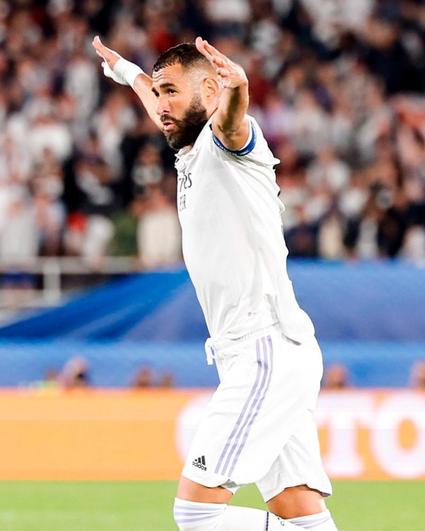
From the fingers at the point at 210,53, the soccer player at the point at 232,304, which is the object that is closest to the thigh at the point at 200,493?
the soccer player at the point at 232,304

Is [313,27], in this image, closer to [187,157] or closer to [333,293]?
[333,293]

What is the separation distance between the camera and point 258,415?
5.24 metres

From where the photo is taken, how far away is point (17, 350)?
1329cm

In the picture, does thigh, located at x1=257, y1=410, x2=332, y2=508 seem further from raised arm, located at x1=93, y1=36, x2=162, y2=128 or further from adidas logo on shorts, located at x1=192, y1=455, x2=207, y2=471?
raised arm, located at x1=93, y1=36, x2=162, y2=128

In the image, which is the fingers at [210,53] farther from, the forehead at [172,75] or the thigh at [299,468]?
the thigh at [299,468]

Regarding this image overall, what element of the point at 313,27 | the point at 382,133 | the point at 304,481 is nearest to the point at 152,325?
the point at 382,133

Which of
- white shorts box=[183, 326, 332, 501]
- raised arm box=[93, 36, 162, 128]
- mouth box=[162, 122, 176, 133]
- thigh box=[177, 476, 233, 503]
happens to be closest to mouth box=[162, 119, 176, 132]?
mouth box=[162, 122, 176, 133]

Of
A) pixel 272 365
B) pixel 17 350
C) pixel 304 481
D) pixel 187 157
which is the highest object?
pixel 187 157

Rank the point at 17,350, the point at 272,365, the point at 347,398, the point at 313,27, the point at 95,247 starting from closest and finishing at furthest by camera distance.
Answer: the point at 272,365 → the point at 347,398 → the point at 17,350 → the point at 95,247 → the point at 313,27

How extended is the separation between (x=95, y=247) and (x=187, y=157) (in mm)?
10036

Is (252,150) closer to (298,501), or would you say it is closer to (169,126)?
(169,126)

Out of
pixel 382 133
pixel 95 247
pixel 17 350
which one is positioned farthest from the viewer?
pixel 382 133

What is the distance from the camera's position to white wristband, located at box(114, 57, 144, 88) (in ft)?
22.1

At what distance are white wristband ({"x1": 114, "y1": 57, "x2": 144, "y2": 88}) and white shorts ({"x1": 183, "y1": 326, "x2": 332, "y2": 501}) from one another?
186cm
